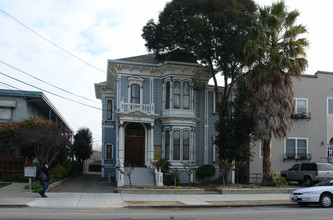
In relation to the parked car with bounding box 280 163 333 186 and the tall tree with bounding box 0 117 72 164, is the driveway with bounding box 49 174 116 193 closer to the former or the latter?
the tall tree with bounding box 0 117 72 164

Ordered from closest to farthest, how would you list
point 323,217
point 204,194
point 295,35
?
point 323,217 → point 204,194 → point 295,35

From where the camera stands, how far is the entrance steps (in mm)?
23945

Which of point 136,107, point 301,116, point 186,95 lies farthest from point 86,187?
point 301,116

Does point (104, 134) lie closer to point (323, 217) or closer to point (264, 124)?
point (264, 124)

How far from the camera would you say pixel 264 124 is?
21781 mm

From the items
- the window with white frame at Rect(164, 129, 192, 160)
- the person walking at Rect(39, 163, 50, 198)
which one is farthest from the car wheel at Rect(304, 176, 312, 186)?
the person walking at Rect(39, 163, 50, 198)

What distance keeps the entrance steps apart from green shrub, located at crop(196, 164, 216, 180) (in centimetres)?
363

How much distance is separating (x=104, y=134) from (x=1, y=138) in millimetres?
10028

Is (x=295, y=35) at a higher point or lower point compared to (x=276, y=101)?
higher

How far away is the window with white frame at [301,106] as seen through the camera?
3039cm

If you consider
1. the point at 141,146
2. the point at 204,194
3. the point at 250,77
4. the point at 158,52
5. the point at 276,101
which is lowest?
the point at 204,194

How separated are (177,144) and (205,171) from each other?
9.22ft

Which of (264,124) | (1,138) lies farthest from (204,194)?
(1,138)

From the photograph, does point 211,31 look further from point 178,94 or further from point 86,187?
point 86,187
